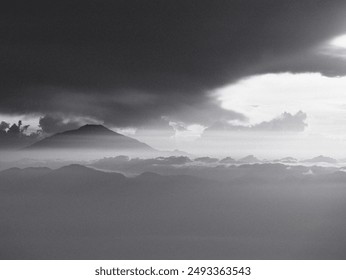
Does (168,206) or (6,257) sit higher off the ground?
(168,206)

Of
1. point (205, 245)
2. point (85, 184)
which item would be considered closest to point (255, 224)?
point (205, 245)

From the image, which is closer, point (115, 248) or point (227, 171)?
point (115, 248)

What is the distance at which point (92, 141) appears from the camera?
7.30m

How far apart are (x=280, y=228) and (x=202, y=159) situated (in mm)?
1642

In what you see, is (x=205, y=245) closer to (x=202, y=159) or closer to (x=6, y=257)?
(x=202, y=159)

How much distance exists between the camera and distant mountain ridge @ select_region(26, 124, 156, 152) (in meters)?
6.89

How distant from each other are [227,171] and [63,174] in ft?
9.51

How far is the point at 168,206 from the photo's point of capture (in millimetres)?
7445

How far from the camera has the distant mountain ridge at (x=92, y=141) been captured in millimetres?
6887

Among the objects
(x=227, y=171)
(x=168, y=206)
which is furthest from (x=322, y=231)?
(x=168, y=206)
